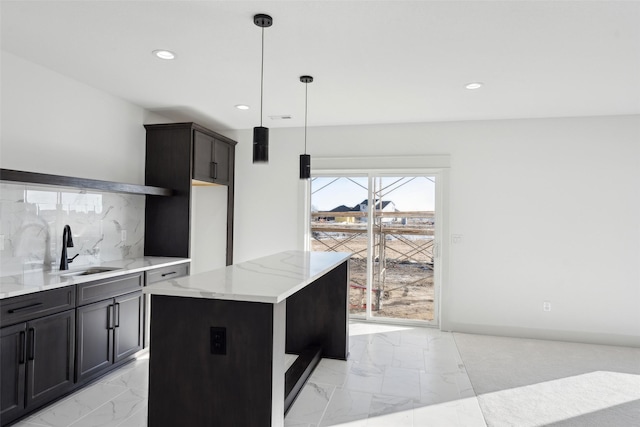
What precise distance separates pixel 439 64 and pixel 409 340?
113 inches

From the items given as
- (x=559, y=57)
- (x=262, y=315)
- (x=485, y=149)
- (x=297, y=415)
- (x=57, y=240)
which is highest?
(x=559, y=57)

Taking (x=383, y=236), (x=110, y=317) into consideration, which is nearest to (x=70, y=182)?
(x=110, y=317)

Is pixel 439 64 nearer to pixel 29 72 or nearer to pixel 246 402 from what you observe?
pixel 246 402

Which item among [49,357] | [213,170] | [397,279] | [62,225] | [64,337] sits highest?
[213,170]

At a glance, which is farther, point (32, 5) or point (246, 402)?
point (32, 5)

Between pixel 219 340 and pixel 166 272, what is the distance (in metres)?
2.17

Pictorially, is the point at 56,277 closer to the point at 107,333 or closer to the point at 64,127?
the point at 107,333

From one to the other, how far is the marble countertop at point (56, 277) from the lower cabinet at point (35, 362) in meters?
0.22

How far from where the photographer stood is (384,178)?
497 cm

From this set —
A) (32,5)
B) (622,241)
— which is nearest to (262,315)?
(32,5)

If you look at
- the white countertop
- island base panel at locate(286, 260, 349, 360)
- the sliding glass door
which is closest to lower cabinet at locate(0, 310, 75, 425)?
the white countertop

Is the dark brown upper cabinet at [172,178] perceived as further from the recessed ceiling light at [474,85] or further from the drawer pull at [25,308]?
the recessed ceiling light at [474,85]

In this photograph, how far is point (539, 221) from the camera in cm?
447

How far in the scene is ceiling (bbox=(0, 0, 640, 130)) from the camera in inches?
88.6
